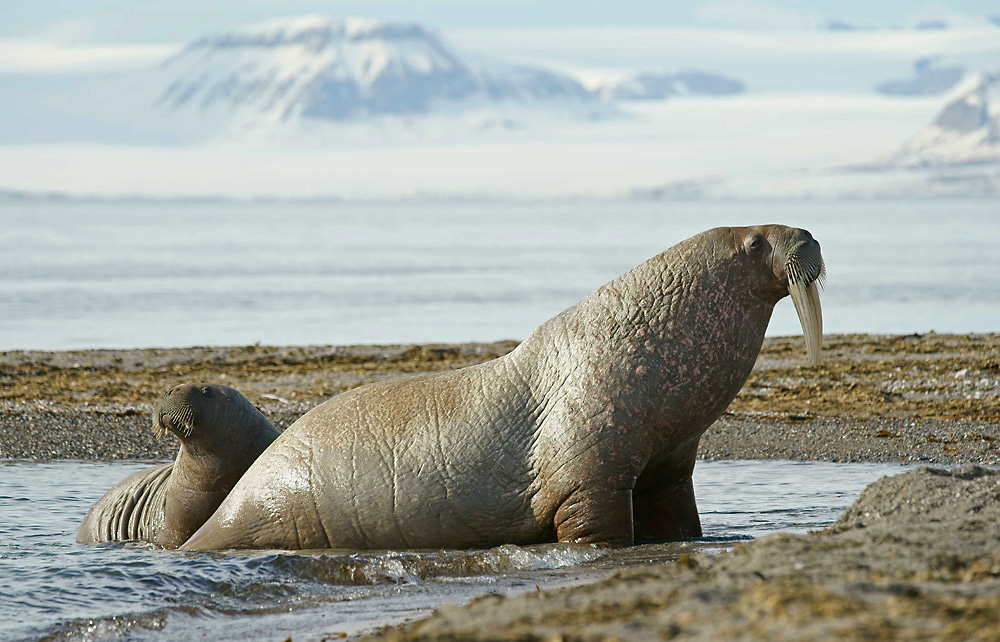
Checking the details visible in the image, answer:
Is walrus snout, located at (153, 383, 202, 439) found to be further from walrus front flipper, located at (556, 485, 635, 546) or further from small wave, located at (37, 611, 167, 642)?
walrus front flipper, located at (556, 485, 635, 546)

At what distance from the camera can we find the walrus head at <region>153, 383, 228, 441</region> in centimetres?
665

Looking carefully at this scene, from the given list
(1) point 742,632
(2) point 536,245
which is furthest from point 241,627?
→ (2) point 536,245

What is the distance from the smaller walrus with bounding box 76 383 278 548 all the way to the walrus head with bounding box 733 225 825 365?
9.43ft

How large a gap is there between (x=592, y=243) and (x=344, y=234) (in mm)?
22428

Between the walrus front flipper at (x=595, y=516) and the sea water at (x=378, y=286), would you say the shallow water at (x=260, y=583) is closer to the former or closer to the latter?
the walrus front flipper at (x=595, y=516)

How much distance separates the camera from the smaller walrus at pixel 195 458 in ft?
22.0

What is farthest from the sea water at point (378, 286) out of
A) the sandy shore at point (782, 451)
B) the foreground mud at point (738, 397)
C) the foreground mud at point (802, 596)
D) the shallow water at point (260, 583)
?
the foreground mud at point (802, 596)

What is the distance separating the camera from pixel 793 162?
624 feet

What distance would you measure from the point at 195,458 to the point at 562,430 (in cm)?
217

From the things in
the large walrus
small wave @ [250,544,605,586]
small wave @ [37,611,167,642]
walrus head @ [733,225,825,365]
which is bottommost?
small wave @ [37,611,167,642]

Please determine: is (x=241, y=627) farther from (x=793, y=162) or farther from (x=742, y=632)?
(x=793, y=162)

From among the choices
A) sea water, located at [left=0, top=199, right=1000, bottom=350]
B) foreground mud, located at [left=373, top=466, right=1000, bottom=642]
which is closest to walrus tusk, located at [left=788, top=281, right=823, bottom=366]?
foreground mud, located at [left=373, top=466, right=1000, bottom=642]

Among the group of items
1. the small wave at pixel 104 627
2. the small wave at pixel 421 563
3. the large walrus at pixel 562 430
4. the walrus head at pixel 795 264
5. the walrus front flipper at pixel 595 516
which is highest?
the walrus head at pixel 795 264

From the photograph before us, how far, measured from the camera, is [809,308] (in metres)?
5.90
